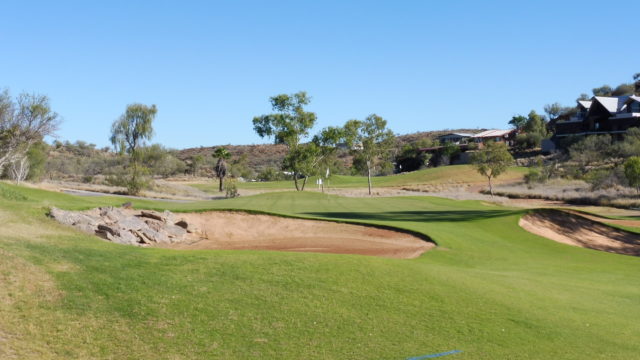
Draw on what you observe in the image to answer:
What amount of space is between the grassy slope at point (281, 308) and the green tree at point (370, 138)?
48.7 meters

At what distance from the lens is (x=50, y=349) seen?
7738 mm

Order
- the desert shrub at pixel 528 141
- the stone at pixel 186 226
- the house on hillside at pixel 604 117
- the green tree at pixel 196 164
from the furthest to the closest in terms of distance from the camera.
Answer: the green tree at pixel 196 164
the desert shrub at pixel 528 141
the house on hillside at pixel 604 117
the stone at pixel 186 226

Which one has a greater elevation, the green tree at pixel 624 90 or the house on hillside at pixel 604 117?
the green tree at pixel 624 90

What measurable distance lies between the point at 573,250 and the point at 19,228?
20.4 m

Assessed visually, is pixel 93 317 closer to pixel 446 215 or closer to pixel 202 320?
pixel 202 320

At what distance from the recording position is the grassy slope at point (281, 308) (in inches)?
328

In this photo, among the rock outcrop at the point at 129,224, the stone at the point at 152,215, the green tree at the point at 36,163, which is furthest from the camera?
the green tree at the point at 36,163

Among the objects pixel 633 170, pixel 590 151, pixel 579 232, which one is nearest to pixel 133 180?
pixel 579 232

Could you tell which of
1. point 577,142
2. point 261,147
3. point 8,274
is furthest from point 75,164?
point 8,274

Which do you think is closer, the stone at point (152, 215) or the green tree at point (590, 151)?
the stone at point (152, 215)

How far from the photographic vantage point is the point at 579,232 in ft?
91.4

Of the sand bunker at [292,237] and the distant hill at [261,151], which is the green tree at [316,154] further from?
the distant hill at [261,151]

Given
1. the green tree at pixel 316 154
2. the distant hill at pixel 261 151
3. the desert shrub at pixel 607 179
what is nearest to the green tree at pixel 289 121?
the green tree at pixel 316 154

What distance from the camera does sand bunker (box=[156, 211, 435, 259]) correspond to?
2123 cm
